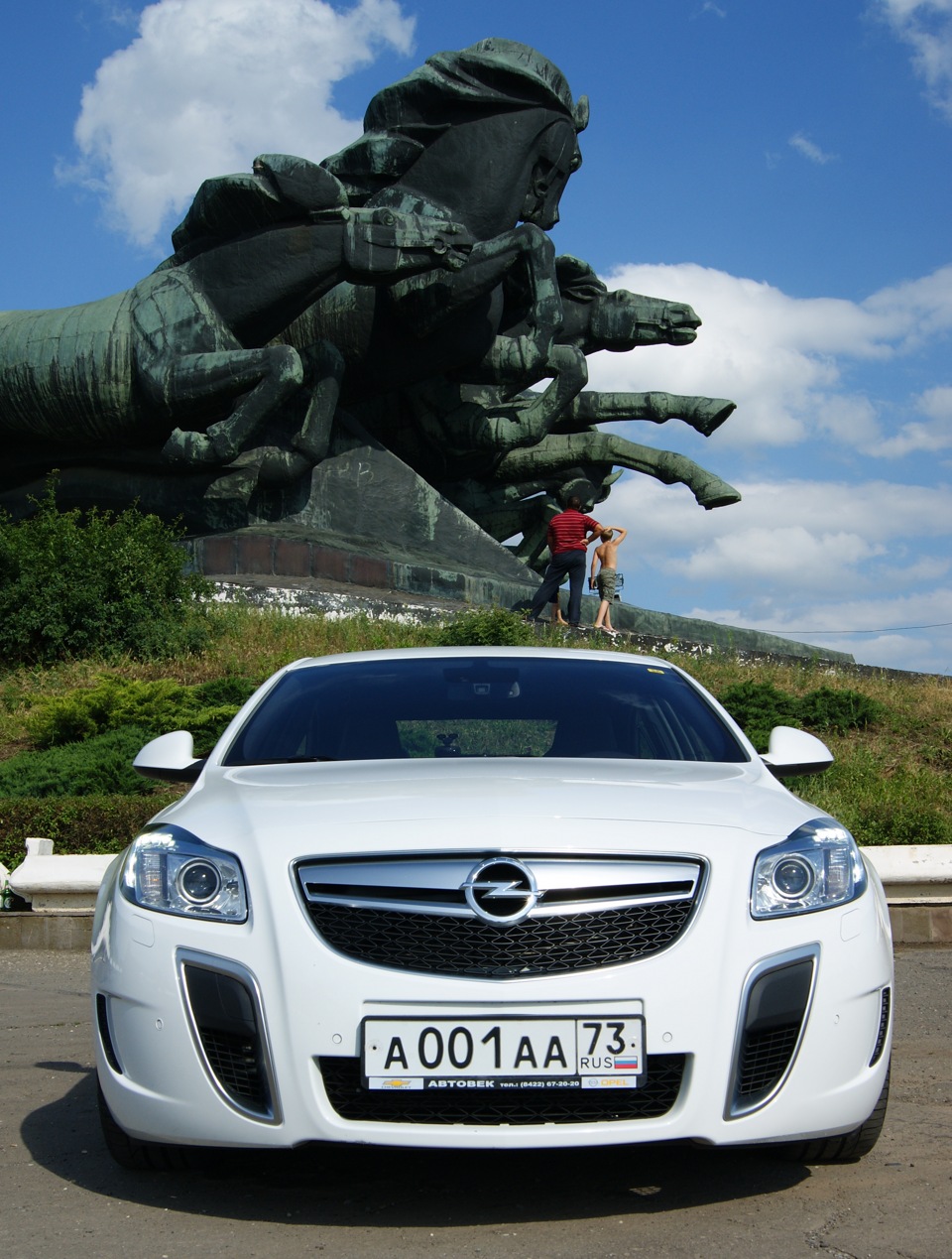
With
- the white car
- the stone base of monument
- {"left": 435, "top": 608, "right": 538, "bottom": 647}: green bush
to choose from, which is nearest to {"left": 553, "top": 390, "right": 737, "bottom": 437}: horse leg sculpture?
the stone base of monument

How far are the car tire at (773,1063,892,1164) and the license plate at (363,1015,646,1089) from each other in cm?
74

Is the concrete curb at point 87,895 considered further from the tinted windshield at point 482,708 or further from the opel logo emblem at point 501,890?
the opel logo emblem at point 501,890

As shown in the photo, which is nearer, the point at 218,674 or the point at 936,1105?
the point at 936,1105

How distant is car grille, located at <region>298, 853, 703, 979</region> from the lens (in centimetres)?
327

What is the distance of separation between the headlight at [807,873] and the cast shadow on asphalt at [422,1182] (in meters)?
0.69

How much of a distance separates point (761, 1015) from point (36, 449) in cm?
2286

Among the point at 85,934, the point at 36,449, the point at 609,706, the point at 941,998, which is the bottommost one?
the point at 85,934

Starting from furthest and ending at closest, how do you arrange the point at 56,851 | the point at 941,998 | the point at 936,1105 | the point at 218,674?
the point at 218,674
the point at 56,851
the point at 941,998
the point at 936,1105

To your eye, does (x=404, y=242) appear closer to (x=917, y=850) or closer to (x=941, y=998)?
(x=917, y=850)

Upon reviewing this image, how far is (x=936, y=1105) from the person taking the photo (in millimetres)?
4574

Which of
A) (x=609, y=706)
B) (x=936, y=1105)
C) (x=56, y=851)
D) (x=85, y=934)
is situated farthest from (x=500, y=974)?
(x=56, y=851)

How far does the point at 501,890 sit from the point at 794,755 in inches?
58.5

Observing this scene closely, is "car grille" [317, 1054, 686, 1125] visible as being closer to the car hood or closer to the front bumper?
the front bumper

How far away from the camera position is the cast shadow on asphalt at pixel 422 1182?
3.46m
